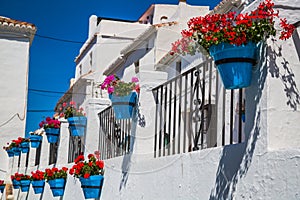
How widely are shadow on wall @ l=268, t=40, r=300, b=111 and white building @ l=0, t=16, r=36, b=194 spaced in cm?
1489

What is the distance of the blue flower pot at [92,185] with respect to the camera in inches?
244

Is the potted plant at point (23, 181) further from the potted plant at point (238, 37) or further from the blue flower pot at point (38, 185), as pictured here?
the potted plant at point (238, 37)

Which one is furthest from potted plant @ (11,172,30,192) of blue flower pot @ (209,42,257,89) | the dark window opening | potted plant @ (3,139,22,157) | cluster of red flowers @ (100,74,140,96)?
blue flower pot @ (209,42,257,89)

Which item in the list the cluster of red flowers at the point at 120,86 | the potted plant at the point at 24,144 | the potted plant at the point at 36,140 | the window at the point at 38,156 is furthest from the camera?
the potted plant at the point at 24,144

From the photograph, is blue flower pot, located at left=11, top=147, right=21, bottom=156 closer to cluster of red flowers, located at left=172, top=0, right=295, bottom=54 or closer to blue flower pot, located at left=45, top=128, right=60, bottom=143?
blue flower pot, located at left=45, top=128, right=60, bottom=143

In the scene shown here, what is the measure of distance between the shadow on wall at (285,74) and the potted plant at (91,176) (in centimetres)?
360

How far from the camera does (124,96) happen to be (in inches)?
228

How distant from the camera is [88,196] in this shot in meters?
6.21

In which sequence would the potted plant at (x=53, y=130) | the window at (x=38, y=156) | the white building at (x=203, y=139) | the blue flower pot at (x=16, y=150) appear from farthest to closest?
the blue flower pot at (x=16, y=150) < the window at (x=38, y=156) < the potted plant at (x=53, y=130) < the white building at (x=203, y=139)

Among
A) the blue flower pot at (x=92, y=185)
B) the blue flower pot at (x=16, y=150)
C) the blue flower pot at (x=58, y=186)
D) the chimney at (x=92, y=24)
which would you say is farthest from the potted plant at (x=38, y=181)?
the chimney at (x=92, y=24)

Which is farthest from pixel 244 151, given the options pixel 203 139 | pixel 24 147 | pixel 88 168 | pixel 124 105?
pixel 24 147

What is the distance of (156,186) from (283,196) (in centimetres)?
219

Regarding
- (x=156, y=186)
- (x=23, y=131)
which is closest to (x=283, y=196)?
(x=156, y=186)

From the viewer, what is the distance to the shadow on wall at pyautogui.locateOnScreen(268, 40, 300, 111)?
3002 millimetres
